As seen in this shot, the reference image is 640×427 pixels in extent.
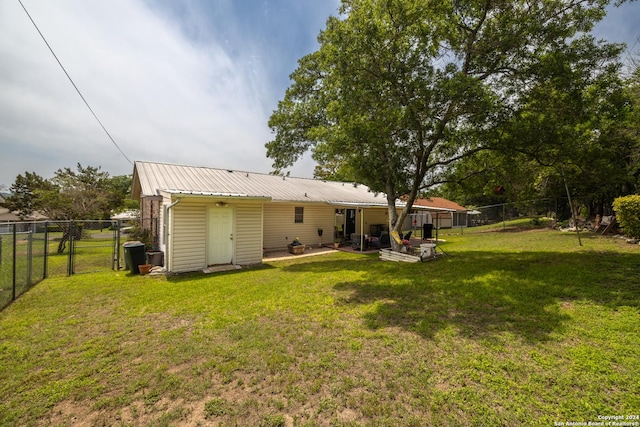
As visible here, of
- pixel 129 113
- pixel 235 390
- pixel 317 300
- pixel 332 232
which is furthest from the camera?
pixel 332 232

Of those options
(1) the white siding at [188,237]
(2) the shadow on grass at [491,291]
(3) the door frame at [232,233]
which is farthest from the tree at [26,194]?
(2) the shadow on grass at [491,291]

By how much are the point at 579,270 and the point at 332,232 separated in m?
10.7

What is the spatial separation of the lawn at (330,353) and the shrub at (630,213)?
13.5 ft

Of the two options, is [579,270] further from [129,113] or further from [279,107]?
[129,113]

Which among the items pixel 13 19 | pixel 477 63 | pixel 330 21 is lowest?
pixel 13 19

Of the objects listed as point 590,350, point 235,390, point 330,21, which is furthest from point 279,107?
point 590,350

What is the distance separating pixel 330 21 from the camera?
27.5 feet

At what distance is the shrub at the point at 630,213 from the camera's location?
9.23 m

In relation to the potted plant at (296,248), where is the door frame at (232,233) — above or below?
above

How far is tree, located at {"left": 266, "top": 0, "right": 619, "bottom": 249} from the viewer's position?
7.25 m

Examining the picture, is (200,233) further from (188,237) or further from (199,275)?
(199,275)

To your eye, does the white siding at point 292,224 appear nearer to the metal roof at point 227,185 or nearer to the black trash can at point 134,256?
the metal roof at point 227,185

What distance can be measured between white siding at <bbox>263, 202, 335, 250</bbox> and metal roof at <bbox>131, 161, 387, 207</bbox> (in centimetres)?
66

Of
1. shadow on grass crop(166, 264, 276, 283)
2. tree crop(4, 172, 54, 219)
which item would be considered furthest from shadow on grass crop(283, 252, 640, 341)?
tree crop(4, 172, 54, 219)
